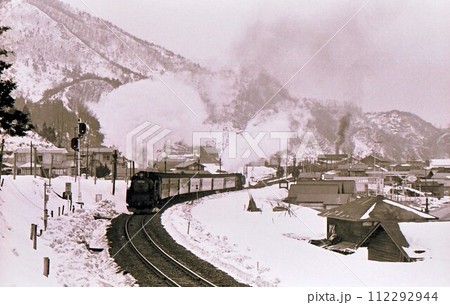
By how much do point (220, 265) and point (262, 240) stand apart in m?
0.64

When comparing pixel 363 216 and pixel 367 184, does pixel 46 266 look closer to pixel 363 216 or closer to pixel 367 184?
pixel 363 216

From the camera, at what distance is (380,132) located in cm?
606

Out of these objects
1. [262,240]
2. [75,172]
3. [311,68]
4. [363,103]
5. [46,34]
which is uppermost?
[46,34]

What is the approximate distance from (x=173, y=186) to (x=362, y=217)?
2.53 meters

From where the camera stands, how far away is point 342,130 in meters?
5.99

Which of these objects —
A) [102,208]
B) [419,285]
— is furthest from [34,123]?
[419,285]

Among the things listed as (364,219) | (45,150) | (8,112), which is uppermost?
(8,112)

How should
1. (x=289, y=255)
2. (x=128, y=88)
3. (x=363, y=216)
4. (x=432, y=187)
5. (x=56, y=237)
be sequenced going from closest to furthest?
(x=363, y=216) < (x=289, y=255) < (x=432, y=187) < (x=56, y=237) < (x=128, y=88)

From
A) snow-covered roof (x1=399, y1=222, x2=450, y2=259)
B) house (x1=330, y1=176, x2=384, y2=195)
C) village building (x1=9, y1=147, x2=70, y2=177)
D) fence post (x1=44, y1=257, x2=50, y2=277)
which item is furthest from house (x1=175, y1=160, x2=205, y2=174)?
snow-covered roof (x1=399, y1=222, x2=450, y2=259)

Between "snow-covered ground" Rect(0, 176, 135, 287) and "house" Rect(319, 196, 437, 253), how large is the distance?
261 centimetres

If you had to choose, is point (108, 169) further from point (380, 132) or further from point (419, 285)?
point (419, 285)

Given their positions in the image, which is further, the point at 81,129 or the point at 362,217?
the point at 81,129

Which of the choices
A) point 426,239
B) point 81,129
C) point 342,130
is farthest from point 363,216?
point 81,129

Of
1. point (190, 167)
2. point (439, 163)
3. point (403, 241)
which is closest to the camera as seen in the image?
point (403, 241)
